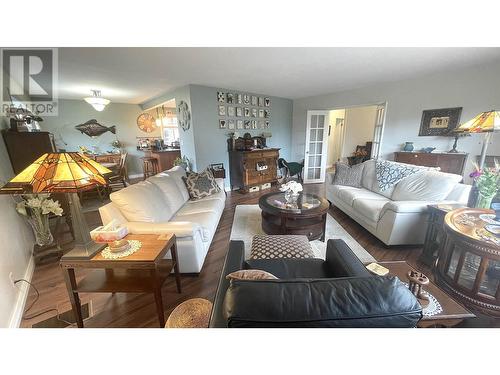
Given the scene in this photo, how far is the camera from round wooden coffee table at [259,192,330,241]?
2.05m

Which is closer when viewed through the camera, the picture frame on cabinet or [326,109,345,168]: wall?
the picture frame on cabinet

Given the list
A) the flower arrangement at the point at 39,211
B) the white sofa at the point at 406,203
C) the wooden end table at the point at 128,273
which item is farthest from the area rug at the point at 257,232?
the flower arrangement at the point at 39,211

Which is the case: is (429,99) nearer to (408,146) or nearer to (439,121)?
(439,121)

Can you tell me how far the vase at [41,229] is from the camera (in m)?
1.91

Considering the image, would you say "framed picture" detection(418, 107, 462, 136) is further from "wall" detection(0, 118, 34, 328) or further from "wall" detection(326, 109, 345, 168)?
"wall" detection(0, 118, 34, 328)

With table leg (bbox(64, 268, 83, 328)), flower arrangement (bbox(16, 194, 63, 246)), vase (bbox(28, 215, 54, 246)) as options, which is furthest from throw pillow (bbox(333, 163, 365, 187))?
vase (bbox(28, 215, 54, 246))

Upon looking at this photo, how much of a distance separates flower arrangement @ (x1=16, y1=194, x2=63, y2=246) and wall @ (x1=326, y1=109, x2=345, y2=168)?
726 centimetres

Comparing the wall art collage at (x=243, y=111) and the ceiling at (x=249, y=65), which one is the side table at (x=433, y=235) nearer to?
the ceiling at (x=249, y=65)

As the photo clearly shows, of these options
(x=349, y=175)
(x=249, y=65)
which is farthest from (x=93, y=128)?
(x=349, y=175)

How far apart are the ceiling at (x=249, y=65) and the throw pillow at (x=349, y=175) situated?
5.04ft

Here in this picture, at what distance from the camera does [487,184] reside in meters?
1.56
